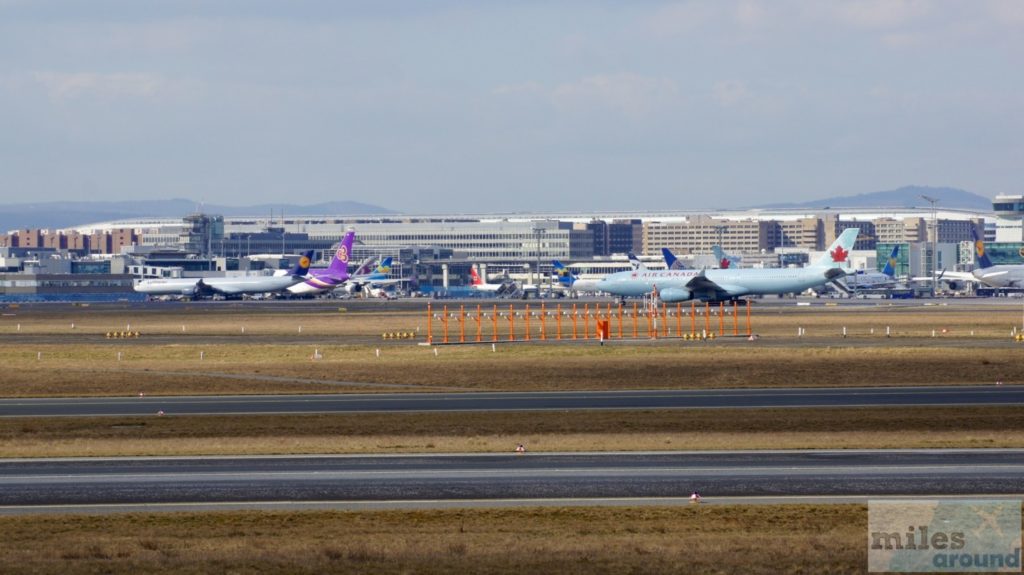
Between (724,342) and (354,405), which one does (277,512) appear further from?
(724,342)

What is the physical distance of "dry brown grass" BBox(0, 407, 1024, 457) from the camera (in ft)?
103

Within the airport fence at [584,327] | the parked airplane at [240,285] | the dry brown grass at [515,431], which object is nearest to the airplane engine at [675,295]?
the airport fence at [584,327]

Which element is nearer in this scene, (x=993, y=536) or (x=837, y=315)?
(x=993, y=536)

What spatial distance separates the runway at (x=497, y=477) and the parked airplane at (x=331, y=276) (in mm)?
143747

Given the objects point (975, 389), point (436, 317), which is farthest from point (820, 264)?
point (975, 389)

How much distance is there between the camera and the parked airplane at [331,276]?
173 meters

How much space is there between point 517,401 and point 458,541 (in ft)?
73.1

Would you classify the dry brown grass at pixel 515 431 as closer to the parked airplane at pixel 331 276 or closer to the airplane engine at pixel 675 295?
the airplane engine at pixel 675 295

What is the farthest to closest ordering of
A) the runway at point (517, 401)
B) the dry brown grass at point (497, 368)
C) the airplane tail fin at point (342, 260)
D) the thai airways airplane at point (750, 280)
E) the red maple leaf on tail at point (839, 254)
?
the airplane tail fin at point (342, 260) → the red maple leaf on tail at point (839, 254) → the thai airways airplane at point (750, 280) → the dry brown grass at point (497, 368) → the runway at point (517, 401)

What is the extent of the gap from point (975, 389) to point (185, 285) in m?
147

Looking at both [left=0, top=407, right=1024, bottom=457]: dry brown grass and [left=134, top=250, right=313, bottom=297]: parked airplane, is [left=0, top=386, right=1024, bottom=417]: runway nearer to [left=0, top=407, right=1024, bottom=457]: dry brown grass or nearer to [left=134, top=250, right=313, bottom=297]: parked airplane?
[left=0, top=407, right=1024, bottom=457]: dry brown grass

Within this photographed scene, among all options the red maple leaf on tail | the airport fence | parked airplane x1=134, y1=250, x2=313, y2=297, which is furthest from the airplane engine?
parked airplane x1=134, y1=250, x2=313, y2=297

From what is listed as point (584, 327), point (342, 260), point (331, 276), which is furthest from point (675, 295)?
point (331, 276)

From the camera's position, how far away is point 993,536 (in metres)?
19.5
